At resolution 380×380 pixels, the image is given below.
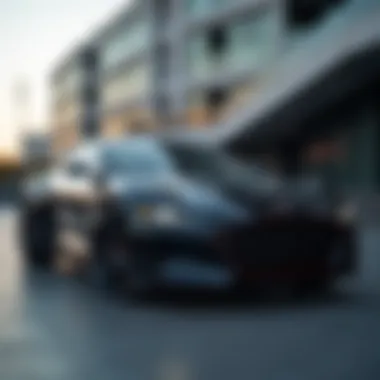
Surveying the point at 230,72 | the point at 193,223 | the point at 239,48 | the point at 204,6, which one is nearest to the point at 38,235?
the point at 193,223

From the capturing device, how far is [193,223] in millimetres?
6973

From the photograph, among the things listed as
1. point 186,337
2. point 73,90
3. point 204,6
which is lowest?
point 186,337

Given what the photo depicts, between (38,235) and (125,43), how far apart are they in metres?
47.8

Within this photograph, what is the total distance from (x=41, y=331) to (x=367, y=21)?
1253 cm

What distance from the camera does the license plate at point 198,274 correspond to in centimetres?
682

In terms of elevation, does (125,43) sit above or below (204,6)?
above

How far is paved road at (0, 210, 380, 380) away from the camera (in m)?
4.84

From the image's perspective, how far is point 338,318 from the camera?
652cm

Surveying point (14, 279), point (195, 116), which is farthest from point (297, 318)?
point (195, 116)

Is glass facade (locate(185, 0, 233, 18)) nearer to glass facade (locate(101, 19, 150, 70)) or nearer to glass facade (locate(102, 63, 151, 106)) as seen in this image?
glass facade (locate(102, 63, 151, 106))

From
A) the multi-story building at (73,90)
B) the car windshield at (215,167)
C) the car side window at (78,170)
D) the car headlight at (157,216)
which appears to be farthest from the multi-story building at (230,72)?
the car headlight at (157,216)

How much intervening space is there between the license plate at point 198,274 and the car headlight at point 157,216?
0.34 meters

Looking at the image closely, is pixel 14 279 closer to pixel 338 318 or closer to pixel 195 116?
pixel 338 318

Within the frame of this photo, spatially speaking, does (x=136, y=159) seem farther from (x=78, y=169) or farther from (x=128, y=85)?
(x=128, y=85)
